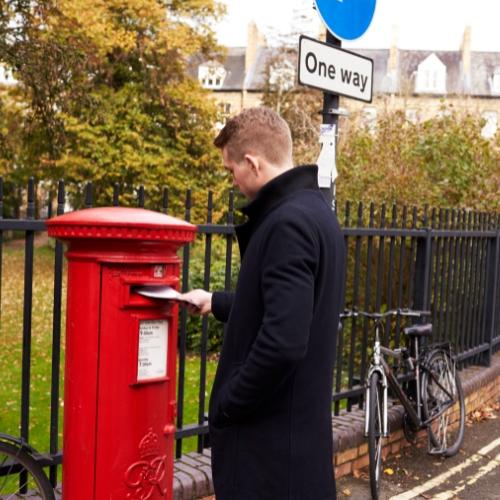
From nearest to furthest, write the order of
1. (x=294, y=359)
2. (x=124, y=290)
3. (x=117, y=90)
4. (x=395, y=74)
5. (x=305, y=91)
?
(x=294, y=359) < (x=124, y=290) < (x=117, y=90) < (x=305, y=91) < (x=395, y=74)

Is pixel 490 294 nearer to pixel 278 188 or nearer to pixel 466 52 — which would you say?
pixel 278 188

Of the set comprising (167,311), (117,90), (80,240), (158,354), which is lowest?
(158,354)

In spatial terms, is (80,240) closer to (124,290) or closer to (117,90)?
(124,290)

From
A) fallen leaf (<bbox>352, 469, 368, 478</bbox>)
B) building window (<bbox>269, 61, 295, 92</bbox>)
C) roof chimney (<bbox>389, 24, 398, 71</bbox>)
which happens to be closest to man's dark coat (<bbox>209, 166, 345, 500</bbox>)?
fallen leaf (<bbox>352, 469, 368, 478</bbox>)

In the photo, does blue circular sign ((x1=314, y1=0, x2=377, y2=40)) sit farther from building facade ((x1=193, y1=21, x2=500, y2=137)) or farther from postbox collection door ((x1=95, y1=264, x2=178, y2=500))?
building facade ((x1=193, y1=21, x2=500, y2=137))

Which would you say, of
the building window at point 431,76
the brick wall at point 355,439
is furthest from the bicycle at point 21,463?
the building window at point 431,76

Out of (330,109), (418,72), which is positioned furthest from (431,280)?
(418,72)

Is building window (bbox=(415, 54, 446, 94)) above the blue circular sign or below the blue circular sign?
above

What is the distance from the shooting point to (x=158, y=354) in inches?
96.8

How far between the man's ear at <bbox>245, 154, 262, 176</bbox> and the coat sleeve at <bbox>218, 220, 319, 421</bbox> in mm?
250

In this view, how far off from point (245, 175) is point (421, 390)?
359 centimetres

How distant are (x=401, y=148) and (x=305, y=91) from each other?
91.5 feet

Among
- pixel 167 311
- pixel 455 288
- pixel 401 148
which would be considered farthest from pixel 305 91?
pixel 167 311

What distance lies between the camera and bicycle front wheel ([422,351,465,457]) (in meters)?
5.19
